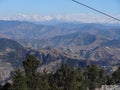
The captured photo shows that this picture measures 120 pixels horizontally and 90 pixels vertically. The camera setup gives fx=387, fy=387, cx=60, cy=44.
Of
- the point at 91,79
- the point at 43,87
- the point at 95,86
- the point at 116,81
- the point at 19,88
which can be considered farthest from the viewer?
the point at 116,81

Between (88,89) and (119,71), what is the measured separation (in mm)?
20775

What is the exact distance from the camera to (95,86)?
105312 mm

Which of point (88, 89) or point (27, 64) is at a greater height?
point (27, 64)

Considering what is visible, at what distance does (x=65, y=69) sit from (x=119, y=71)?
27375mm

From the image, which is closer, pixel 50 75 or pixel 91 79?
pixel 50 75

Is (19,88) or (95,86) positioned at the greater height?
(19,88)

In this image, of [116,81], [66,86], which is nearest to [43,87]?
[66,86]

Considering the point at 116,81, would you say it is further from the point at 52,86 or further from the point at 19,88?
the point at 19,88

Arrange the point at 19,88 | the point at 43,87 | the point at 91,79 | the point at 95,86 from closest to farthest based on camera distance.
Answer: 1. the point at 19,88
2. the point at 43,87
3. the point at 95,86
4. the point at 91,79

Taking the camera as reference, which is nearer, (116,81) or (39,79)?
(39,79)

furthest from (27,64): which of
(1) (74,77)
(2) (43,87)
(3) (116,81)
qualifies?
(3) (116,81)

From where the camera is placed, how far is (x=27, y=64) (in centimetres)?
10231

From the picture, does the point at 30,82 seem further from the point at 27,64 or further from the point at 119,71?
the point at 119,71

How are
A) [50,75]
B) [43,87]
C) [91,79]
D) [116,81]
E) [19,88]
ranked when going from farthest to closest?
[116,81]
[91,79]
[50,75]
[43,87]
[19,88]
